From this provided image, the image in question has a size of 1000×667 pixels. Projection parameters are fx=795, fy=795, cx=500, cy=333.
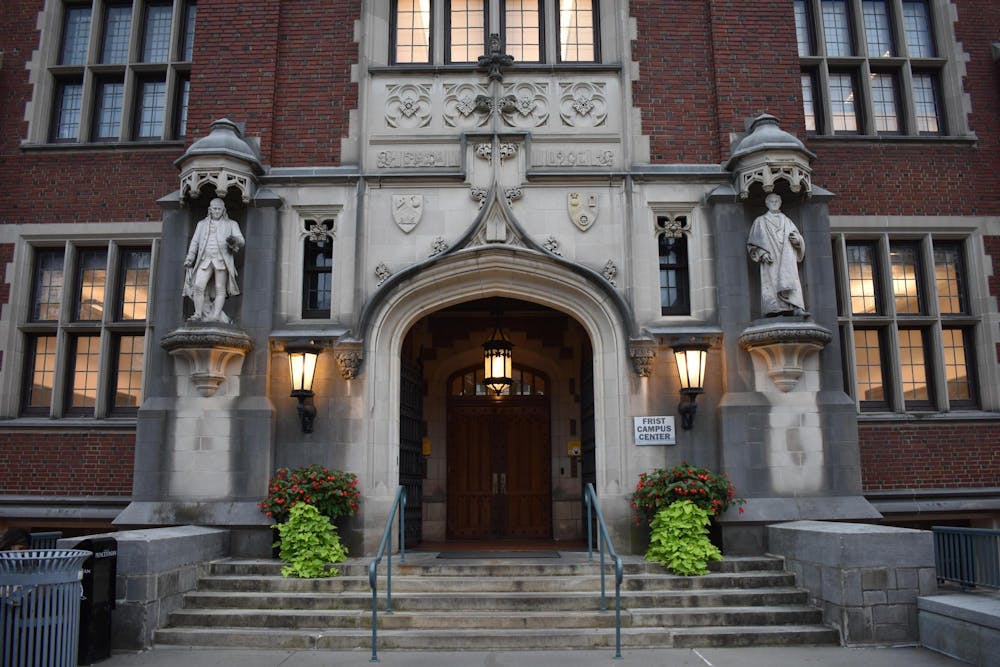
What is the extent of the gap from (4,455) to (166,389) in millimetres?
3568

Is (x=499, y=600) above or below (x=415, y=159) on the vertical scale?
below

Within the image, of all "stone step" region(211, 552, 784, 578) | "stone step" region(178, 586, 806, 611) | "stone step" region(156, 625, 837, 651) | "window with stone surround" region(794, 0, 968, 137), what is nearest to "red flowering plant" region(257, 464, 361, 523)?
"stone step" region(211, 552, 784, 578)

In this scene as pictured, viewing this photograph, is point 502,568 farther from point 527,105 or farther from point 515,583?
point 527,105

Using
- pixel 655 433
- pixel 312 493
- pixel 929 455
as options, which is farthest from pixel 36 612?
pixel 929 455

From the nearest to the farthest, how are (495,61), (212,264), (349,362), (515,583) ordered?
(515,583)
(212,264)
(349,362)
(495,61)

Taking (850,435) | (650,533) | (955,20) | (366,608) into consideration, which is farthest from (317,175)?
(955,20)

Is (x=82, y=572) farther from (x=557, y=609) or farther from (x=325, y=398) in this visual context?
(x=557, y=609)

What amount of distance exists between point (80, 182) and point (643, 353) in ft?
30.0

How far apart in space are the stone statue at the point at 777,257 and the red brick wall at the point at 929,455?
2.81 meters

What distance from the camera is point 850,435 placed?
33.0ft

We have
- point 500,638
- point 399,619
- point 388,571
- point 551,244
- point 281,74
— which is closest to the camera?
point 500,638

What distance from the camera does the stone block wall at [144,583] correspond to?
766 cm

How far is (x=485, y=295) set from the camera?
11000 millimetres

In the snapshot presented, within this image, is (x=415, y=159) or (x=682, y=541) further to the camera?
(x=415, y=159)
